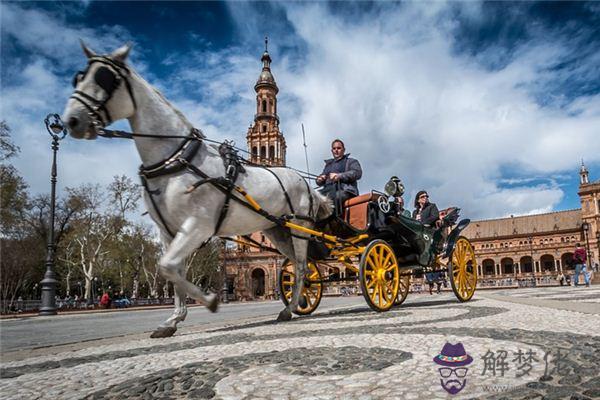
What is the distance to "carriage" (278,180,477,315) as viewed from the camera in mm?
6547

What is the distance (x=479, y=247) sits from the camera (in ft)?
299

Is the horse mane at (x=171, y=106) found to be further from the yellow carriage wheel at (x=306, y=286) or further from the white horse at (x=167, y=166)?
the yellow carriage wheel at (x=306, y=286)

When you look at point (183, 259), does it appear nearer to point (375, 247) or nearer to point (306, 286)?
point (375, 247)

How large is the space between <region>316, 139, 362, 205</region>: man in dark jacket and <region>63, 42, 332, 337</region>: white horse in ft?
6.02

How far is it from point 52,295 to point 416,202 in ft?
47.7

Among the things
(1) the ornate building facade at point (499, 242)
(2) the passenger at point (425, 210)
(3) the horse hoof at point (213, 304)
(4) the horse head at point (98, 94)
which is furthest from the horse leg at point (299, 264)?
(1) the ornate building facade at point (499, 242)

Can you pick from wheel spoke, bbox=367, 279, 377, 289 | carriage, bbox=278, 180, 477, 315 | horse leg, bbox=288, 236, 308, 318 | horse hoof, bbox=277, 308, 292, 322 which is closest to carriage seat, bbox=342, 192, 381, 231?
carriage, bbox=278, 180, 477, 315

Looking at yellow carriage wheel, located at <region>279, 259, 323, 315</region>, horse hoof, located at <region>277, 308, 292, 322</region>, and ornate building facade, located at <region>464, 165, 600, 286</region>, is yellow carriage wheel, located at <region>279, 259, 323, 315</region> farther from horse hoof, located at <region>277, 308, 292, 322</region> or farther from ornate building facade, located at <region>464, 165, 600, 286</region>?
ornate building facade, located at <region>464, 165, 600, 286</region>

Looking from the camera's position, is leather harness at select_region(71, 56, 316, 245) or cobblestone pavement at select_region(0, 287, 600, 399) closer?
cobblestone pavement at select_region(0, 287, 600, 399)

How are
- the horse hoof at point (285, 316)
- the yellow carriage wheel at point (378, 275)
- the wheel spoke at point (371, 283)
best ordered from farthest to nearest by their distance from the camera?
1. the wheel spoke at point (371, 283)
2. the yellow carriage wheel at point (378, 275)
3. the horse hoof at point (285, 316)

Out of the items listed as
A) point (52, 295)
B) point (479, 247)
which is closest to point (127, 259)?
point (52, 295)

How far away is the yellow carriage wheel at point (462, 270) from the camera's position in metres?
8.34

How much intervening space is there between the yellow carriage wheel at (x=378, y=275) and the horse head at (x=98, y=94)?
3.64 m

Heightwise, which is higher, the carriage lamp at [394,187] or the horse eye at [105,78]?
the horse eye at [105,78]
